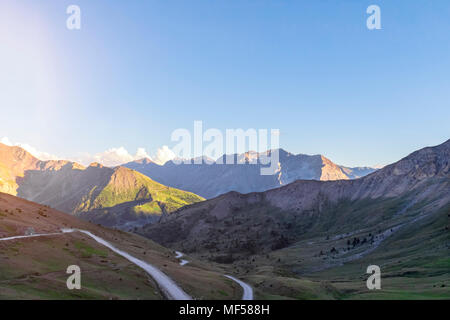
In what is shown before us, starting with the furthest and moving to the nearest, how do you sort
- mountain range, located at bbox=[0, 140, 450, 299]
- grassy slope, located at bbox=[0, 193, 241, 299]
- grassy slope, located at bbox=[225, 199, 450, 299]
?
grassy slope, located at bbox=[225, 199, 450, 299] → mountain range, located at bbox=[0, 140, 450, 299] → grassy slope, located at bbox=[0, 193, 241, 299]

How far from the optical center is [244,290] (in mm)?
59250

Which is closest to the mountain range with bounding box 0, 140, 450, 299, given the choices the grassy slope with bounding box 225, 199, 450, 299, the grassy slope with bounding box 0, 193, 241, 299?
the grassy slope with bounding box 0, 193, 241, 299

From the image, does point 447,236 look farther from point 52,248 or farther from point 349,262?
point 52,248

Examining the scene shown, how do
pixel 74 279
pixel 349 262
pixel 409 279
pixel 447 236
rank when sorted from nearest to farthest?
pixel 74 279 < pixel 409 279 < pixel 447 236 < pixel 349 262

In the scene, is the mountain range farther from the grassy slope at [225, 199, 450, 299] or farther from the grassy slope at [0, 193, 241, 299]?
the grassy slope at [225, 199, 450, 299]

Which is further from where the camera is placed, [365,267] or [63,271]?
[365,267]

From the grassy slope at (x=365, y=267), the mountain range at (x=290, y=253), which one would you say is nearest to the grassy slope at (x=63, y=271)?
the mountain range at (x=290, y=253)

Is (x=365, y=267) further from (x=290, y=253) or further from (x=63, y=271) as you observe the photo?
(x=63, y=271)

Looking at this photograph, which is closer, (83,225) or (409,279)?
(409,279)

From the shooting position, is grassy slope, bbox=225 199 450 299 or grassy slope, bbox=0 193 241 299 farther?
grassy slope, bbox=225 199 450 299

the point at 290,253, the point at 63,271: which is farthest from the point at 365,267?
the point at 63,271

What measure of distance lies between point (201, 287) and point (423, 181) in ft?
550
